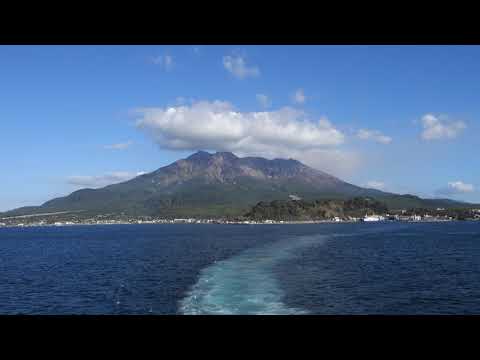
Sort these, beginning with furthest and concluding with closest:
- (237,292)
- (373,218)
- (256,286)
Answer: (373,218) → (256,286) → (237,292)

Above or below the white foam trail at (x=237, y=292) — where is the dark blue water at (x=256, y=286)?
below

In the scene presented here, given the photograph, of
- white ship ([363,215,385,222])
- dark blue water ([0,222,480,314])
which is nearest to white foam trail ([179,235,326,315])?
dark blue water ([0,222,480,314])

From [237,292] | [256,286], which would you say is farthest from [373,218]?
[237,292]

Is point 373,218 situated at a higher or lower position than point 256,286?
higher

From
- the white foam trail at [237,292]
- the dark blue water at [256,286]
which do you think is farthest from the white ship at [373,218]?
the white foam trail at [237,292]

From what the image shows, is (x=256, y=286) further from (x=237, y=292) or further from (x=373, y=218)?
(x=373, y=218)

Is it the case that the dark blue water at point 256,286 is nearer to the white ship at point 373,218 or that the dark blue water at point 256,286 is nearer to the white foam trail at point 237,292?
the white foam trail at point 237,292

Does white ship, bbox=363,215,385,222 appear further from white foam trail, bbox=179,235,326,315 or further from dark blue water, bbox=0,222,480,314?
white foam trail, bbox=179,235,326,315
